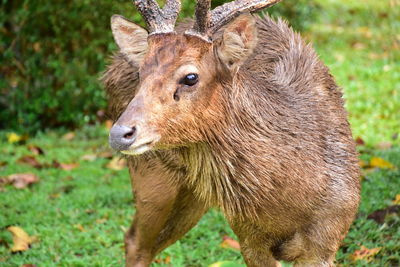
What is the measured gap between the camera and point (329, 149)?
172 inches

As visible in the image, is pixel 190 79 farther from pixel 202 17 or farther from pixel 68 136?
pixel 68 136

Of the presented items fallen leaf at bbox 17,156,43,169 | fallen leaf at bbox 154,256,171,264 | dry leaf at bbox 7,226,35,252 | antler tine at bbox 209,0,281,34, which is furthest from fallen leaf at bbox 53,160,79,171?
antler tine at bbox 209,0,281,34

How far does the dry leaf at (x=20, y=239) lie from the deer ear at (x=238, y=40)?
9.38 ft

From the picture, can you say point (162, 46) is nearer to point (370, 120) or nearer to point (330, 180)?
point (330, 180)

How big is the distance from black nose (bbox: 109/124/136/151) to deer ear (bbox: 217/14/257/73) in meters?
0.69

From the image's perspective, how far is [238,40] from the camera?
3.86 metres

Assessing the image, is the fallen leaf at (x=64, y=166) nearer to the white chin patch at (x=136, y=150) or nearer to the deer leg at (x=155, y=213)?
the deer leg at (x=155, y=213)

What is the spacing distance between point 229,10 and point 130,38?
630 mm

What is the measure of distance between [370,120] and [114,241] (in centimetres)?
425

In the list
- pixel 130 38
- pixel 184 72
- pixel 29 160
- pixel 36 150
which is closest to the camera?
pixel 184 72

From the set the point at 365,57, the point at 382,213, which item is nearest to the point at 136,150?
the point at 382,213

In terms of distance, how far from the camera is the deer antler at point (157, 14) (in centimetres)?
403

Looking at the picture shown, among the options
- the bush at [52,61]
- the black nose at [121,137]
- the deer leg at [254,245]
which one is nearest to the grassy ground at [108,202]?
the bush at [52,61]

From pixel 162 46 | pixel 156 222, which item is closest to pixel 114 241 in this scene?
pixel 156 222
